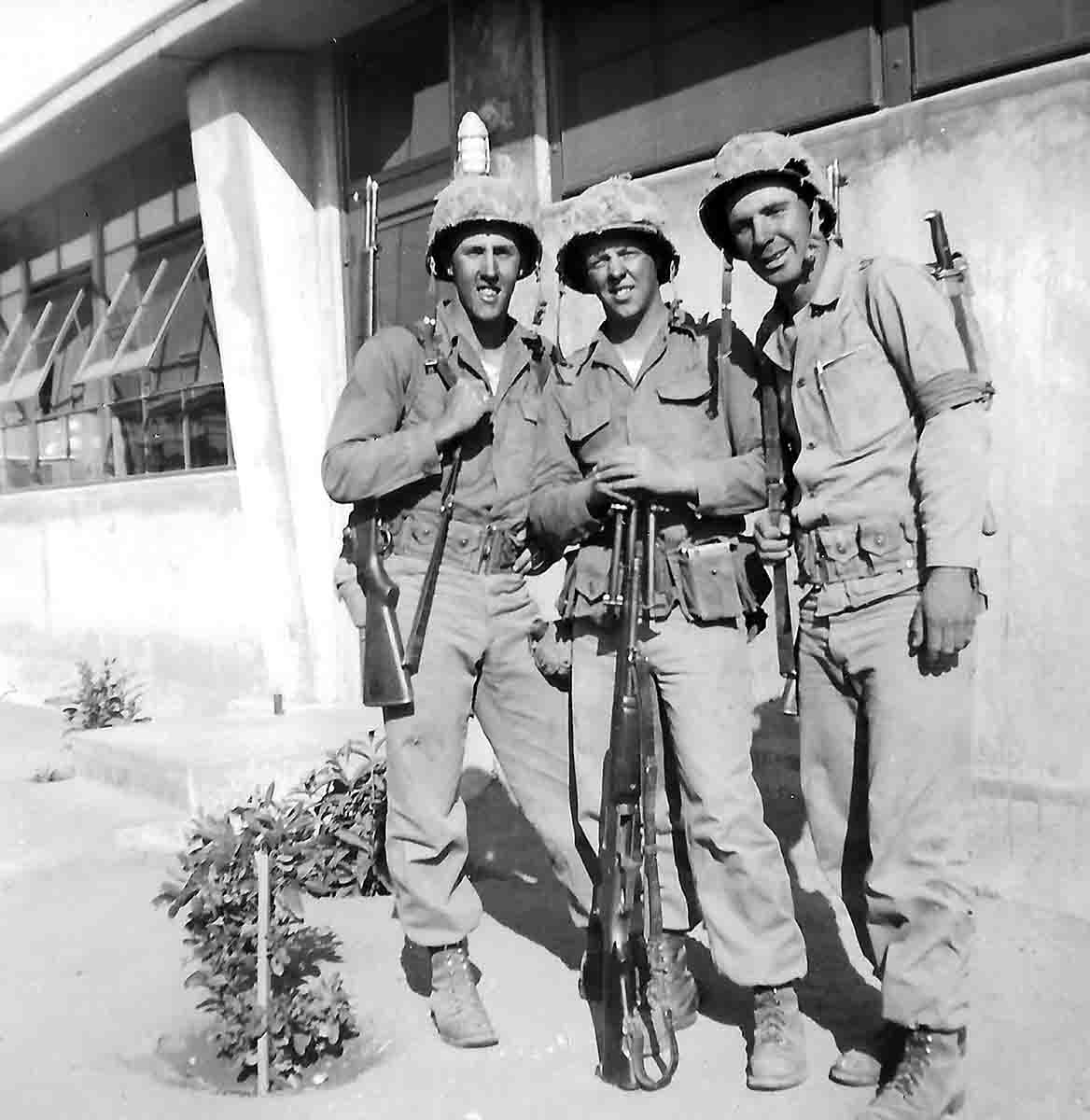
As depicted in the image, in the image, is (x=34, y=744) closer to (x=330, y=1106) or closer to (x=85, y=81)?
(x=85, y=81)

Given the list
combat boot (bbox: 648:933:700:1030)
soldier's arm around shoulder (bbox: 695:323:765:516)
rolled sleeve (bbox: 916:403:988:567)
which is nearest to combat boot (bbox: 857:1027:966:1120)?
combat boot (bbox: 648:933:700:1030)

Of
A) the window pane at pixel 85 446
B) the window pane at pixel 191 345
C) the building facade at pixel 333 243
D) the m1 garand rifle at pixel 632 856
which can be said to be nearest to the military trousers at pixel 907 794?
the m1 garand rifle at pixel 632 856

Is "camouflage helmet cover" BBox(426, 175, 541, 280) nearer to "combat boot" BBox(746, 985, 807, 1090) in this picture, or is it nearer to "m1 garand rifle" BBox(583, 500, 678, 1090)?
"m1 garand rifle" BBox(583, 500, 678, 1090)

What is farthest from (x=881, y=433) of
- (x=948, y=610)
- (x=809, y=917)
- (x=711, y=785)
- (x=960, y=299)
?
(x=809, y=917)

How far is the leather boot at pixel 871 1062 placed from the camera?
2996 mm

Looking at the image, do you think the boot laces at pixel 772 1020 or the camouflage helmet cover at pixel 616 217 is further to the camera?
the camouflage helmet cover at pixel 616 217

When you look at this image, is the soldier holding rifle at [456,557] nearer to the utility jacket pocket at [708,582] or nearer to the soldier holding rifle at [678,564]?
the soldier holding rifle at [678,564]

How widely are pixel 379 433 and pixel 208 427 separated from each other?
6.04 metres

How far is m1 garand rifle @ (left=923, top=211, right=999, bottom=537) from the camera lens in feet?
9.80

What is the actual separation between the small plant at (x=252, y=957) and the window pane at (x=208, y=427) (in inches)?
212

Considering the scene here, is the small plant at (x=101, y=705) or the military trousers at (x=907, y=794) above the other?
the military trousers at (x=907, y=794)

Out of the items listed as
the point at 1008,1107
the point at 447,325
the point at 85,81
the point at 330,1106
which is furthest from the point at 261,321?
the point at 1008,1107

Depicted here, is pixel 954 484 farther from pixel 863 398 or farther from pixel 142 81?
pixel 142 81

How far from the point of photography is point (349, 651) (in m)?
7.76
